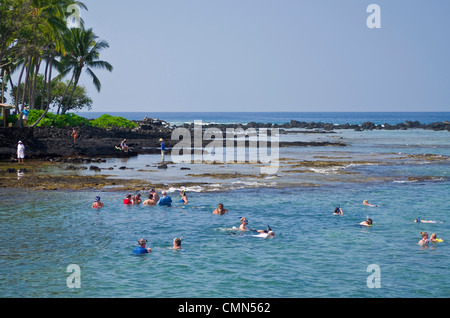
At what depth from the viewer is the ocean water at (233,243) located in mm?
15680

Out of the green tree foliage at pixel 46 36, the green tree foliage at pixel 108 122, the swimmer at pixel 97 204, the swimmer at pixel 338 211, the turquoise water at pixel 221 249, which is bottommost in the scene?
the turquoise water at pixel 221 249

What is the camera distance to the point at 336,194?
1262 inches

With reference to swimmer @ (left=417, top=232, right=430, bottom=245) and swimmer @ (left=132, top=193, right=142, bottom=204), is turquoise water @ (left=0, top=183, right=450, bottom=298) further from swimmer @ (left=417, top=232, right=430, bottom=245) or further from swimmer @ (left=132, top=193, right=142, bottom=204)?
swimmer @ (left=132, top=193, right=142, bottom=204)

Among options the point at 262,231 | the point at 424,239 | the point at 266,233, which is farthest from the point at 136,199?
the point at 424,239

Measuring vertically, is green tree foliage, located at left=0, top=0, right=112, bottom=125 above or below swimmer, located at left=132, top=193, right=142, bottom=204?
above

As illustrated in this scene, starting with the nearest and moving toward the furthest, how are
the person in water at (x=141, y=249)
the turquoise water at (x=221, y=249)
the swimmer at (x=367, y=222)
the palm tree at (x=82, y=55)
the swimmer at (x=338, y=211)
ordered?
the turquoise water at (x=221, y=249) → the person in water at (x=141, y=249) → the swimmer at (x=367, y=222) → the swimmer at (x=338, y=211) → the palm tree at (x=82, y=55)

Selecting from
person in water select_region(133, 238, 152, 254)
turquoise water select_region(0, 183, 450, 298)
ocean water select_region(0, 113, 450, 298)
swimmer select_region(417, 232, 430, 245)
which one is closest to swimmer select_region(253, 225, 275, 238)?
ocean water select_region(0, 113, 450, 298)

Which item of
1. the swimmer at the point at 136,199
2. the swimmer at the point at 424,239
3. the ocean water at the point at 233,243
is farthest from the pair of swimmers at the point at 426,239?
the swimmer at the point at 136,199

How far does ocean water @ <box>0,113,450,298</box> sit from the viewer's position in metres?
15.7

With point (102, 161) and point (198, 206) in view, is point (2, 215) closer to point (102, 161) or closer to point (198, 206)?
point (198, 206)

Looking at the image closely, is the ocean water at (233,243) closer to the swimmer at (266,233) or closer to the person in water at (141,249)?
the swimmer at (266,233)

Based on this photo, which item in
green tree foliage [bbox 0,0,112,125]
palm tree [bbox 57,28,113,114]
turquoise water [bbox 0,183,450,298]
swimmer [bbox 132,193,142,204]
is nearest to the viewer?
turquoise water [bbox 0,183,450,298]

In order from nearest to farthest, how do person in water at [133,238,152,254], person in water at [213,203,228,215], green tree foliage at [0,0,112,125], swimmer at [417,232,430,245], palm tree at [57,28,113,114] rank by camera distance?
person in water at [133,238,152,254] → swimmer at [417,232,430,245] → person in water at [213,203,228,215] → green tree foliage at [0,0,112,125] → palm tree at [57,28,113,114]

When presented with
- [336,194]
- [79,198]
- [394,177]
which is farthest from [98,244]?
[394,177]
